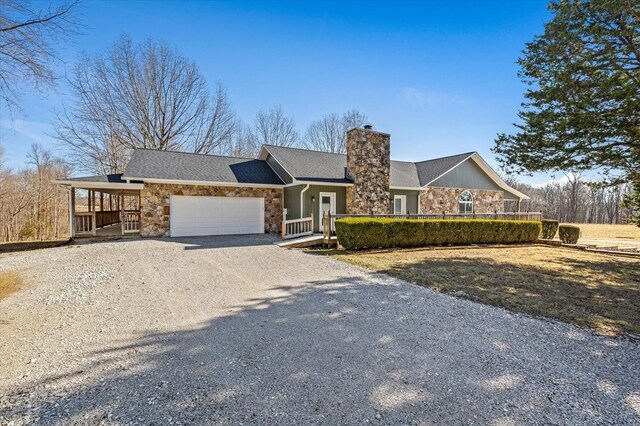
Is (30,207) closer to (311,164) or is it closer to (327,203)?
(311,164)

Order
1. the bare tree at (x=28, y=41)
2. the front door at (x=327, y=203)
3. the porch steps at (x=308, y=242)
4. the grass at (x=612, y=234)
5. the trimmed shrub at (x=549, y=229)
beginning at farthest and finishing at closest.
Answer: the grass at (x=612, y=234)
the trimmed shrub at (x=549, y=229)
the front door at (x=327, y=203)
the porch steps at (x=308, y=242)
the bare tree at (x=28, y=41)

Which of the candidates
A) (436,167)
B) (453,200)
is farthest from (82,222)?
(453,200)

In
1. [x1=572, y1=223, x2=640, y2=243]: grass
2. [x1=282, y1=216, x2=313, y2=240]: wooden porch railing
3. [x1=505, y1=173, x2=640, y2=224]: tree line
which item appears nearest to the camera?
[x1=282, y1=216, x2=313, y2=240]: wooden porch railing

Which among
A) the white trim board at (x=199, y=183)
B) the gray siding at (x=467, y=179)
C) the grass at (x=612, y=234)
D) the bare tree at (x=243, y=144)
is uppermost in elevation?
the bare tree at (x=243, y=144)

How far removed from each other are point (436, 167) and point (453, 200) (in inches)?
93.9

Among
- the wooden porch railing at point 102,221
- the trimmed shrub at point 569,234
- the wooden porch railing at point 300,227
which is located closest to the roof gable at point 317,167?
the wooden porch railing at point 300,227

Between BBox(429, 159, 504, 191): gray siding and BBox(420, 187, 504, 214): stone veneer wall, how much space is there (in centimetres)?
26

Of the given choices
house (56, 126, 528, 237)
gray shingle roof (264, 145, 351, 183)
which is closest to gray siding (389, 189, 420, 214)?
house (56, 126, 528, 237)

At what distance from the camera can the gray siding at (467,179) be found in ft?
59.5

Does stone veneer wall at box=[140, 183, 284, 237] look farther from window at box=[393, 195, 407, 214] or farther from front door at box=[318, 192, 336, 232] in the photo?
window at box=[393, 195, 407, 214]

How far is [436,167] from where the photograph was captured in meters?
19.2

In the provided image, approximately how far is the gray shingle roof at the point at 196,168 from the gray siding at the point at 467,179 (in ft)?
32.8

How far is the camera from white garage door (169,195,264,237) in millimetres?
13492

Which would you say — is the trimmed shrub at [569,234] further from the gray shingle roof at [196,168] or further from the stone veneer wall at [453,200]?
the gray shingle roof at [196,168]
